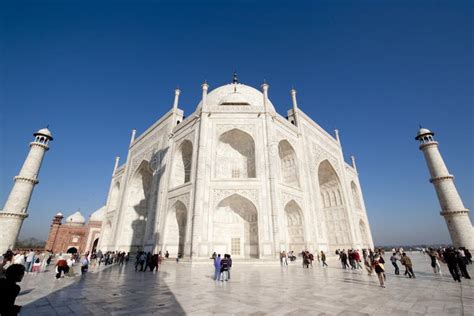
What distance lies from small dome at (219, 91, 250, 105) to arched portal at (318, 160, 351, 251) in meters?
11.1

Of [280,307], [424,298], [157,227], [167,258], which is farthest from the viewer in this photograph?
[157,227]

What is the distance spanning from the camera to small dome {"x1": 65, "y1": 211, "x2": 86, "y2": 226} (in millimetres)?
35434

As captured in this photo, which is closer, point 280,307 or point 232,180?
point 280,307

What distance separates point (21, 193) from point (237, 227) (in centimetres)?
2014

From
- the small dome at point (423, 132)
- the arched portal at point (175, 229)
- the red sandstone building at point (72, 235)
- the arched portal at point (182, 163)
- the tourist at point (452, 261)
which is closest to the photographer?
the tourist at point (452, 261)

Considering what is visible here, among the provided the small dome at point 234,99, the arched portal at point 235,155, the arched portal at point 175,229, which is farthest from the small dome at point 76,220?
the small dome at point 234,99

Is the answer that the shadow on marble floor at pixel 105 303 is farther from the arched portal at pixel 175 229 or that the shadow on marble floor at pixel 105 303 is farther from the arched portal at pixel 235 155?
the arched portal at pixel 235 155

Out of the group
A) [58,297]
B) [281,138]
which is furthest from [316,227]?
[58,297]

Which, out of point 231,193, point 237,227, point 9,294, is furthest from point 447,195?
point 9,294

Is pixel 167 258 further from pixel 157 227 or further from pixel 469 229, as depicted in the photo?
pixel 469 229

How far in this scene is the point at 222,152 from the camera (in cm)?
1958

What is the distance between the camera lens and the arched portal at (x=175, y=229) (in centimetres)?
1719

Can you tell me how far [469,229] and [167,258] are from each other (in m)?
25.3

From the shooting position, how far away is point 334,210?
25406 millimetres
